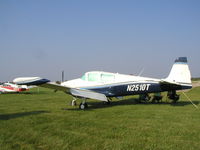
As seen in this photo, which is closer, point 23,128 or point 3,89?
point 23,128

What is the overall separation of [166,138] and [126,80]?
262 inches

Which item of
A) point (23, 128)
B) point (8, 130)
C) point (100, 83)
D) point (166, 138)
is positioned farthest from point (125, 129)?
point (100, 83)

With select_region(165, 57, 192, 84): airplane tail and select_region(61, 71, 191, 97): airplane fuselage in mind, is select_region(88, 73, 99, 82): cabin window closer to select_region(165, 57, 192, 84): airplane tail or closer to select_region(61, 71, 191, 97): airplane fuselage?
select_region(61, 71, 191, 97): airplane fuselage

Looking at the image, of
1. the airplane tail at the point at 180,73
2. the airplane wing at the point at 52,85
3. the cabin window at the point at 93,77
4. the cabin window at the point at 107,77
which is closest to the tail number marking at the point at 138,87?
the cabin window at the point at 107,77

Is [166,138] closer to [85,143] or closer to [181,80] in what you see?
[85,143]

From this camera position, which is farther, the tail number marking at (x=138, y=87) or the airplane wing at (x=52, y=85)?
the tail number marking at (x=138, y=87)

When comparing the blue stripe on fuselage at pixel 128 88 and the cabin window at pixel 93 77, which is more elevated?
the cabin window at pixel 93 77

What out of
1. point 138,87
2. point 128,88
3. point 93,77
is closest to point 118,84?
point 128,88

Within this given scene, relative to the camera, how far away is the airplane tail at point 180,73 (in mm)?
10742

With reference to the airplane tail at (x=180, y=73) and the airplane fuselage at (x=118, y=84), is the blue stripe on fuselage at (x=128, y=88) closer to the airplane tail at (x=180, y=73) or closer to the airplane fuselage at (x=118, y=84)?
the airplane fuselage at (x=118, y=84)

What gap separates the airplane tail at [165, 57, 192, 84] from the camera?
423 inches

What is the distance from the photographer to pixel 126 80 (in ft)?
36.0

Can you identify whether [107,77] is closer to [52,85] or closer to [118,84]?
[118,84]

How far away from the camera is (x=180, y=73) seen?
1089 centimetres
